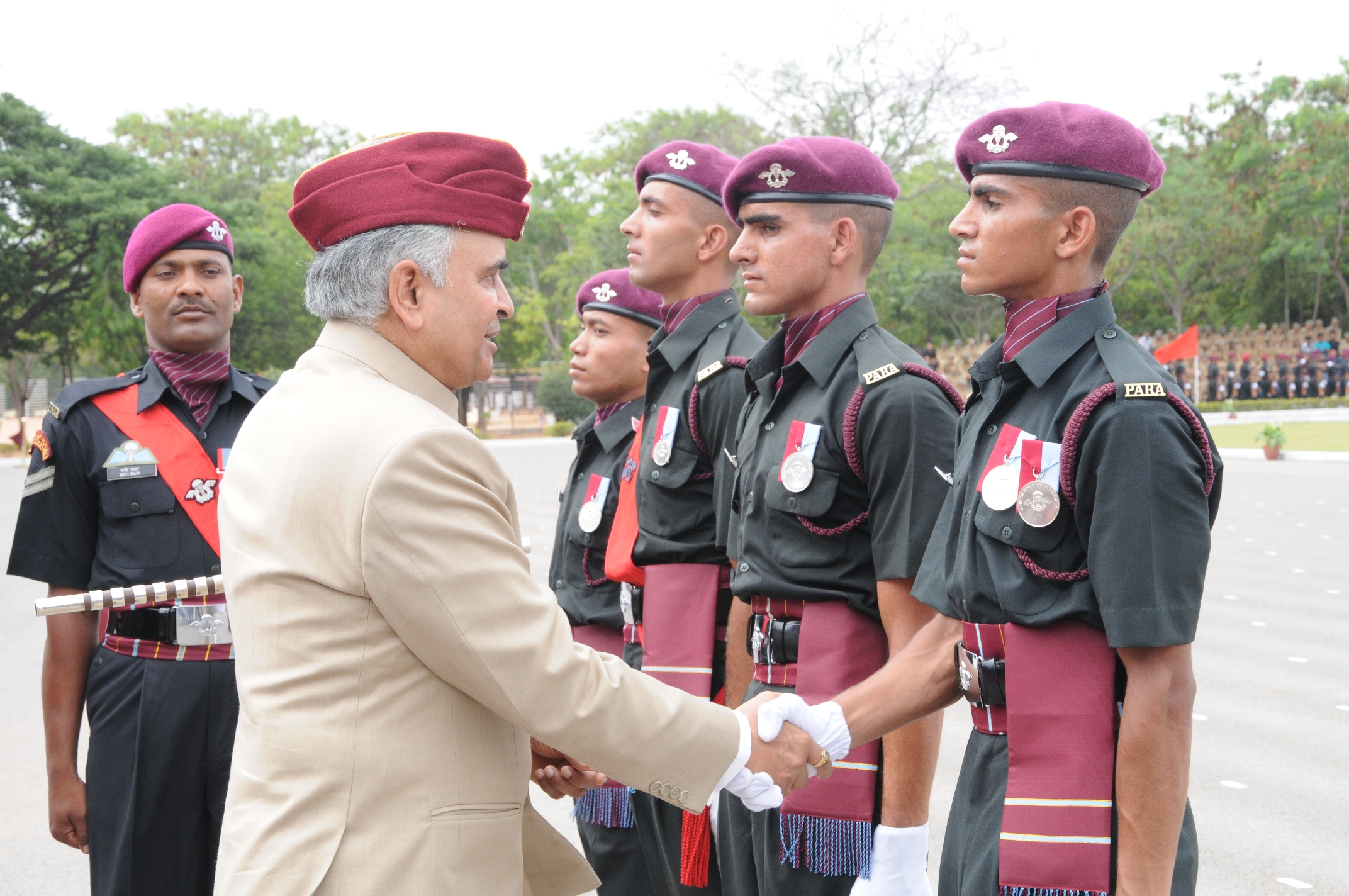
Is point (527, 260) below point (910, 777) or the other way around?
the other way around

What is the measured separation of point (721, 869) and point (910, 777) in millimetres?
697

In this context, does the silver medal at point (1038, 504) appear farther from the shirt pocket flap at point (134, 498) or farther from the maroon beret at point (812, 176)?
the shirt pocket flap at point (134, 498)

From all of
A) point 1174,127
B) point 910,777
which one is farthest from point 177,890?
point 1174,127

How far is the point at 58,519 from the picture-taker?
330cm

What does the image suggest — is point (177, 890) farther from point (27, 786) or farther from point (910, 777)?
point (27, 786)

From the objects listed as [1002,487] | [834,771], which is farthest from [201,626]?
[1002,487]

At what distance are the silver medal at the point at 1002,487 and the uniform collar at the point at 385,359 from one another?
3.22ft

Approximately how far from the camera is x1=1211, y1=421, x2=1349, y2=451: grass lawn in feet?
70.8

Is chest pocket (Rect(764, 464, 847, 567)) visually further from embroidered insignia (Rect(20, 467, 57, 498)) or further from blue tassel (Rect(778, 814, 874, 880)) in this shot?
embroidered insignia (Rect(20, 467, 57, 498))

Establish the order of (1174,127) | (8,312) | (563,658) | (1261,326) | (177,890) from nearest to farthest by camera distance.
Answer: (563,658)
(177,890)
(8,312)
(1261,326)
(1174,127)

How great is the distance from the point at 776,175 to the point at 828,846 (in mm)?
1739

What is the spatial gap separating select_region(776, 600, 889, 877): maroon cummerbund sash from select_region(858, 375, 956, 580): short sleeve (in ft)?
0.60

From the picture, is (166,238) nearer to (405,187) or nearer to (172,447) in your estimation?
(172,447)

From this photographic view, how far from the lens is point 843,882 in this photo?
2.76 m
